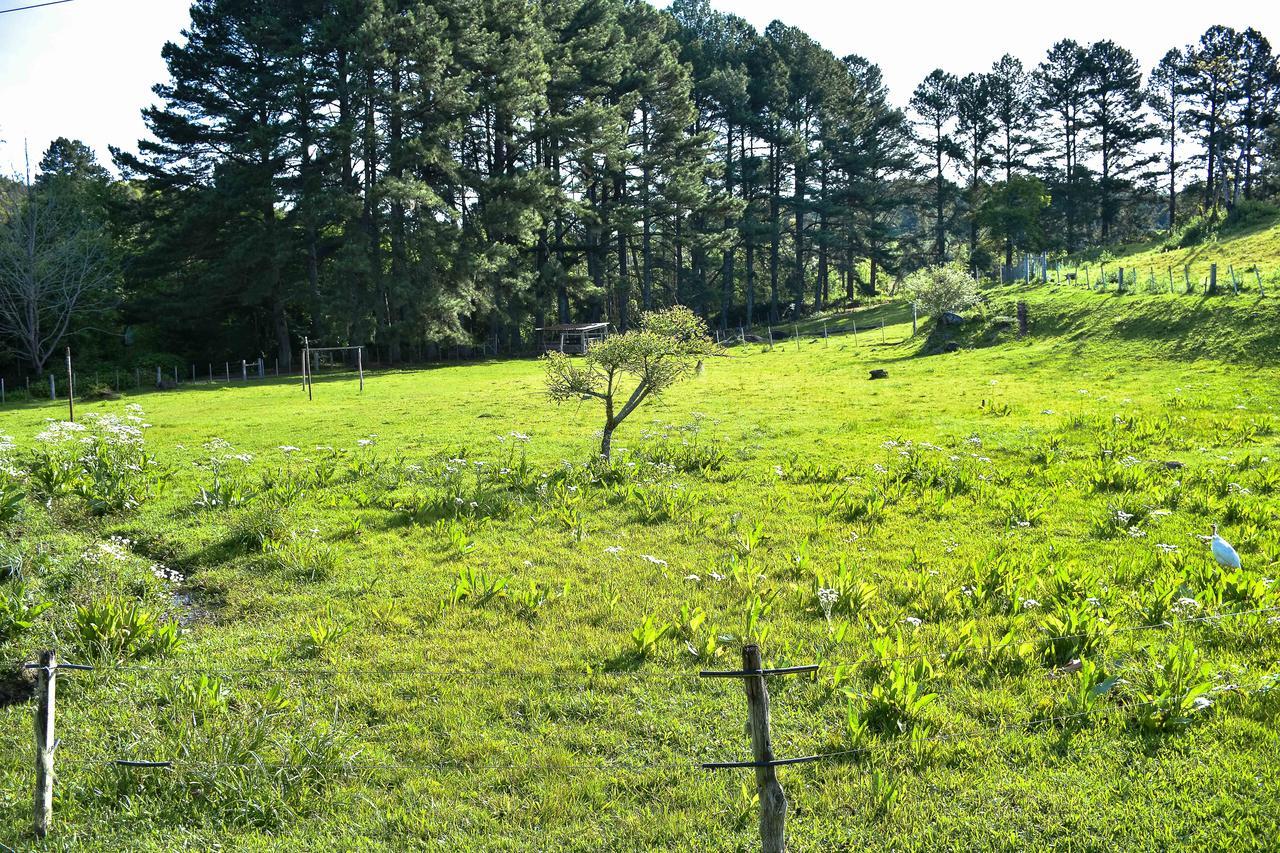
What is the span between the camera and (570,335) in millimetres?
57000

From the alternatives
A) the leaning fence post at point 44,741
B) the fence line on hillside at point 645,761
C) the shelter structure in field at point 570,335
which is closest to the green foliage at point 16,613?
the fence line on hillside at point 645,761

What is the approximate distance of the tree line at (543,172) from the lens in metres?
46.1

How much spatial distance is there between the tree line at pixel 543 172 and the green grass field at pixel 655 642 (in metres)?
33.5

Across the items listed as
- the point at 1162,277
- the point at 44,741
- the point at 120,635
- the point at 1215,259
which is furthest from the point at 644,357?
the point at 1215,259

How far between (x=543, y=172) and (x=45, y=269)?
96.9 feet

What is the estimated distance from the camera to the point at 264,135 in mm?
44062

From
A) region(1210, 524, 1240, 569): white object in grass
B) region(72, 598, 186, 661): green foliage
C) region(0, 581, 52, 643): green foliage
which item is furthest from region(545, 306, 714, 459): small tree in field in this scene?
region(1210, 524, 1240, 569): white object in grass

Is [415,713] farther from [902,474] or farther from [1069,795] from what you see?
[902,474]

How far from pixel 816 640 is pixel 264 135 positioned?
46.7m

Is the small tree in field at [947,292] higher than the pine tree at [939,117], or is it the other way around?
the pine tree at [939,117]

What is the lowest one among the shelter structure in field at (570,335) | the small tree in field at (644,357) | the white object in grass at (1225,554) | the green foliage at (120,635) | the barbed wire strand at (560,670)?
the barbed wire strand at (560,670)

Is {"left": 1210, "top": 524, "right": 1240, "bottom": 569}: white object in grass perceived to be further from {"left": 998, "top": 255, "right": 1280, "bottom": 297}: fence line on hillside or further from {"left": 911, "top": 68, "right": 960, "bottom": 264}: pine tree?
{"left": 911, "top": 68, "right": 960, "bottom": 264}: pine tree

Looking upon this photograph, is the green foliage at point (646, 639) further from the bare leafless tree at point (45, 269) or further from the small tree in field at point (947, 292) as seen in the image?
the bare leafless tree at point (45, 269)

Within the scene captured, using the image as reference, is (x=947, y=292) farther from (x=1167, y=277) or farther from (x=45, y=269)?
(x=45, y=269)
